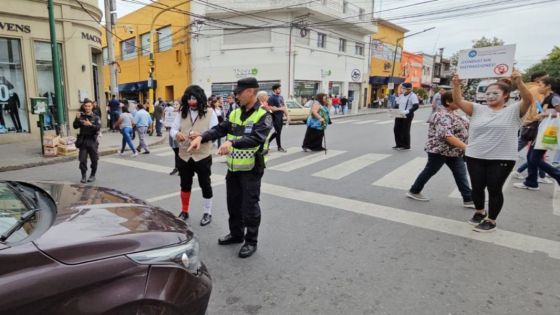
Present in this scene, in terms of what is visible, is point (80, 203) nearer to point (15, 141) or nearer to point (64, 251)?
point (64, 251)

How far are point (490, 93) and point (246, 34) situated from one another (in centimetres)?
2397

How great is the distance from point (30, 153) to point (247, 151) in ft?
Answer: 31.5

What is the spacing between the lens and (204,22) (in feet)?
86.9

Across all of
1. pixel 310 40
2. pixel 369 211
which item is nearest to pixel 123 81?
pixel 310 40

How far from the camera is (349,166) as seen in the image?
25.7 ft

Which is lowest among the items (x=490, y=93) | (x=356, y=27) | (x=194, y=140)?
(x=194, y=140)

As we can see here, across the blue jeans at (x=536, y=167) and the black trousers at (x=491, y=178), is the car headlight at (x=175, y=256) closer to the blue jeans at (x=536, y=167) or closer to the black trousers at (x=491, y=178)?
the black trousers at (x=491, y=178)

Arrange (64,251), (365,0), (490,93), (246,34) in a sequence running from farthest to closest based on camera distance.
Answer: (365,0), (246,34), (490,93), (64,251)

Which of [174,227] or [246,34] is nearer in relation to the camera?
[174,227]

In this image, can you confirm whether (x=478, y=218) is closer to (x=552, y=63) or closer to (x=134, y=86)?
(x=134, y=86)

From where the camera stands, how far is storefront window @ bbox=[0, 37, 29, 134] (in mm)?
11852

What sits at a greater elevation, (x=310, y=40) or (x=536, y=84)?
(x=310, y=40)

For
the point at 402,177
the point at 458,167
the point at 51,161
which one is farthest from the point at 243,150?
the point at 51,161

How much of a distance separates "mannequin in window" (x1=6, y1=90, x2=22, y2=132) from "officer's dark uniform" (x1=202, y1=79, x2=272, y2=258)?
39.5ft
